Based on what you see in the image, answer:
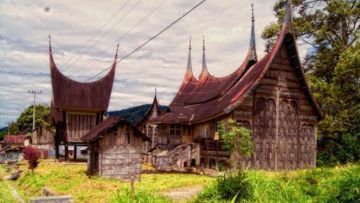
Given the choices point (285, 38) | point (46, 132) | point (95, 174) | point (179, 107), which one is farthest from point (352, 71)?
point (46, 132)

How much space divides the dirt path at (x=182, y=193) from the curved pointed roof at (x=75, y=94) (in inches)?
692

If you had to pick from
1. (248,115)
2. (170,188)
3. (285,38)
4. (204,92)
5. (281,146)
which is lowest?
(170,188)

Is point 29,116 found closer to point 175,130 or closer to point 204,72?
point 204,72

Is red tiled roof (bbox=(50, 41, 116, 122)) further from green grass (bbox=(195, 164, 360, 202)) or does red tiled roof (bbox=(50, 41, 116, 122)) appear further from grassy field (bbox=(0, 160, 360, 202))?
green grass (bbox=(195, 164, 360, 202))

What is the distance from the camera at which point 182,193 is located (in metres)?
14.4

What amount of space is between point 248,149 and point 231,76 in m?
15.3

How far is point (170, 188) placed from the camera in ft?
52.6

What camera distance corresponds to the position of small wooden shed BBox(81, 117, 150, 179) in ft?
62.5

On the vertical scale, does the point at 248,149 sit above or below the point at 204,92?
below

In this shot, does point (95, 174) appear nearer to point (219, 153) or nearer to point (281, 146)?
point (219, 153)

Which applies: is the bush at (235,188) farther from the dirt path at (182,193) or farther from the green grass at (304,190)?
the dirt path at (182,193)

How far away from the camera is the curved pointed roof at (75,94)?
3106 centimetres

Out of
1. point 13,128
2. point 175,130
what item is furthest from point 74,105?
point 13,128

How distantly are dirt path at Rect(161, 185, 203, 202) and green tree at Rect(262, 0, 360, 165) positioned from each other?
12968mm
